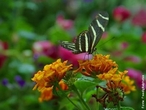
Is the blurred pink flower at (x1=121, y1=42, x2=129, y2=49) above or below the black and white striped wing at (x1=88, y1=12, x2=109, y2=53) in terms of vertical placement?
above

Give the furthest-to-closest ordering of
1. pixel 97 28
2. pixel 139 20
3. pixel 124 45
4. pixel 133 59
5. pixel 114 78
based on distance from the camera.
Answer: pixel 139 20, pixel 124 45, pixel 133 59, pixel 97 28, pixel 114 78

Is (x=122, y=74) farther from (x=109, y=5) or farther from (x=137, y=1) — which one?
(x=137, y=1)

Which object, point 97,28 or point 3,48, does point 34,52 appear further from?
point 97,28

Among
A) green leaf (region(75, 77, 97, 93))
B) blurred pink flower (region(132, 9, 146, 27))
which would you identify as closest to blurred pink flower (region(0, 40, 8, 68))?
blurred pink flower (region(132, 9, 146, 27))

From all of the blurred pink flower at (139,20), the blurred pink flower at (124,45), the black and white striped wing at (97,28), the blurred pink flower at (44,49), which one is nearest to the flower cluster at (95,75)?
the black and white striped wing at (97,28)

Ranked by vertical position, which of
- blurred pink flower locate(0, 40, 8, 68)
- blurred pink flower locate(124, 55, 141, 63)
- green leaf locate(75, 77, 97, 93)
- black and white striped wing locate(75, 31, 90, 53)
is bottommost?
green leaf locate(75, 77, 97, 93)

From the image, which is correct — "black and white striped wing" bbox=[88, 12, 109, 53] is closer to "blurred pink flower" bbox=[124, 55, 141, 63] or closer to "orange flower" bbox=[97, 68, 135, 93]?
"orange flower" bbox=[97, 68, 135, 93]

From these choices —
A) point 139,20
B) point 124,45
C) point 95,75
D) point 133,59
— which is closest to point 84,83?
point 95,75
